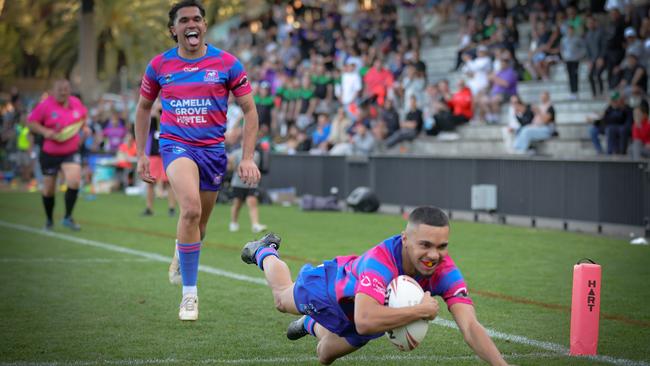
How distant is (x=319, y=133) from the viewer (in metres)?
25.5

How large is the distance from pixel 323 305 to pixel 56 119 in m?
10.4

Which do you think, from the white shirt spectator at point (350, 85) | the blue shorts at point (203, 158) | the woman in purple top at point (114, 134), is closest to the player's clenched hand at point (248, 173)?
the blue shorts at point (203, 158)

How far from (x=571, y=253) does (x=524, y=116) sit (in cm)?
756

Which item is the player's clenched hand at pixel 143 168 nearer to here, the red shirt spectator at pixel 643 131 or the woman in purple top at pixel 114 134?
the red shirt spectator at pixel 643 131

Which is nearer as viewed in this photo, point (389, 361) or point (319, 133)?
point (389, 361)

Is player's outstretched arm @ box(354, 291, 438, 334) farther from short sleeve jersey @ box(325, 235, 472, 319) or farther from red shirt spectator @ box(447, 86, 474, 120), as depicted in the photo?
Result: red shirt spectator @ box(447, 86, 474, 120)

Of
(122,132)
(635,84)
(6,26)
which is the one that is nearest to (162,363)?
(635,84)

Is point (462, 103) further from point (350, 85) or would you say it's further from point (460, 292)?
point (460, 292)

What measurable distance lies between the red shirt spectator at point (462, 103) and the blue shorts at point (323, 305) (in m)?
17.4

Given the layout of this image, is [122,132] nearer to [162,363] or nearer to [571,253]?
[571,253]

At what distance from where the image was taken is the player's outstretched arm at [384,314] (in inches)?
214

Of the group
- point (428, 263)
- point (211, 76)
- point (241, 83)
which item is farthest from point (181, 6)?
point (428, 263)

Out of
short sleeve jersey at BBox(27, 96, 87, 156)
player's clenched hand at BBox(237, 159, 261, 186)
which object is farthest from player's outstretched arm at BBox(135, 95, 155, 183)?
short sleeve jersey at BBox(27, 96, 87, 156)

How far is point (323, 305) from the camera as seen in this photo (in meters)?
6.12
